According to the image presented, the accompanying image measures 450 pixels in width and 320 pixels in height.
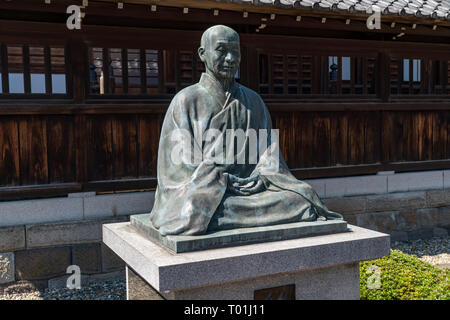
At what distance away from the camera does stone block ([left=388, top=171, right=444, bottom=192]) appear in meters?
8.48

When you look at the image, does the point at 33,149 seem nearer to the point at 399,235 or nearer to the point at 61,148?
the point at 61,148

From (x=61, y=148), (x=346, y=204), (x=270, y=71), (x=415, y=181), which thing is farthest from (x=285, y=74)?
(x=61, y=148)

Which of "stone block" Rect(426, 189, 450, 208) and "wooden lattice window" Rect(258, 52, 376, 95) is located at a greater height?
"wooden lattice window" Rect(258, 52, 376, 95)

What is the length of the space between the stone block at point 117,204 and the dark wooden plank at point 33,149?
729 mm

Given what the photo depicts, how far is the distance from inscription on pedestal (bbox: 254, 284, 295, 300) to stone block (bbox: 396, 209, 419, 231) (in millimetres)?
5515

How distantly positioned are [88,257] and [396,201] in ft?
18.6

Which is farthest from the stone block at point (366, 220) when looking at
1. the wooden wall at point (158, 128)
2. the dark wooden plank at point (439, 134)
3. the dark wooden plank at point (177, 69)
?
the dark wooden plank at point (177, 69)

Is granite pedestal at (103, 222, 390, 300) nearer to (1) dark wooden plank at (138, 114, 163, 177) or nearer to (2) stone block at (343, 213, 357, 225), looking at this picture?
(1) dark wooden plank at (138, 114, 163, 177)

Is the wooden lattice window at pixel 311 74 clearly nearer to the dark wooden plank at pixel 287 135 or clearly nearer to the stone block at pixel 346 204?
the dark wooden plank at pixel 287 135

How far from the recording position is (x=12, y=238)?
6035 mm

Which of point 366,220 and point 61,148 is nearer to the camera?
point 61,148

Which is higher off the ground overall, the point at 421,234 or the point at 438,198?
the point at 438,198

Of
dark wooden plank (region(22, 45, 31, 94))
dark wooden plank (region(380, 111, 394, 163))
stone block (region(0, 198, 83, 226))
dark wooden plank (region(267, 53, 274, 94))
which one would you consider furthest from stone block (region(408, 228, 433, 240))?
dark wooden plank (region(22, 45, 31, 94))

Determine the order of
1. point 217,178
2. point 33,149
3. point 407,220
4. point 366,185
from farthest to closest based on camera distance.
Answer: point 407,220, point 366,185, point 33,149, point 217,178
